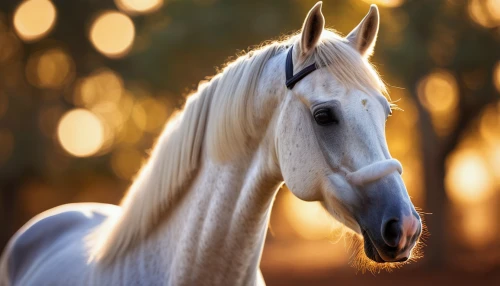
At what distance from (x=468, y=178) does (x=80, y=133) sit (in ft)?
43.6

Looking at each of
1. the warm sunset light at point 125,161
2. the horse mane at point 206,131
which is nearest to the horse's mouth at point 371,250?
the horse mane at point 206,131

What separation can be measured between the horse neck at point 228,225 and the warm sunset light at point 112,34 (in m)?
14.9

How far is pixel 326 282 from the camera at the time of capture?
13953 mm

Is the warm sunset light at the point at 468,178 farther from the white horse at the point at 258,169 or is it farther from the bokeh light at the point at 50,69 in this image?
the white horse at the point at 258,169

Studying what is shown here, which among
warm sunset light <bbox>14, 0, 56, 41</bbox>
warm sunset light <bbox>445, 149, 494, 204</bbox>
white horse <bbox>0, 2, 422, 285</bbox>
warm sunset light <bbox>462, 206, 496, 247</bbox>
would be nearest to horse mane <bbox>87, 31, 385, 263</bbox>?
white horse <bbox>0, 2, 422, 285</bbox>

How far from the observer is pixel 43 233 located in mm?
4320

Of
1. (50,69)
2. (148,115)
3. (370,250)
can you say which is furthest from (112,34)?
(370,250)

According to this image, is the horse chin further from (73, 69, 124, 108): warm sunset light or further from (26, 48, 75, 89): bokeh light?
(26, 48, 75, 89): bokeh light

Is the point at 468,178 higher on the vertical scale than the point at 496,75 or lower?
lower

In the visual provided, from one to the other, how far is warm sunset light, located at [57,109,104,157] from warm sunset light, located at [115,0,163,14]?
141 inches

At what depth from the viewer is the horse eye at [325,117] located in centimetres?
231

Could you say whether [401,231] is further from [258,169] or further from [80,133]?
[80,133]

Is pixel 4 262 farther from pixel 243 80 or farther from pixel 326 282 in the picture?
pixel 326 282

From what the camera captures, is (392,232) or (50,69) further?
(50,69)
